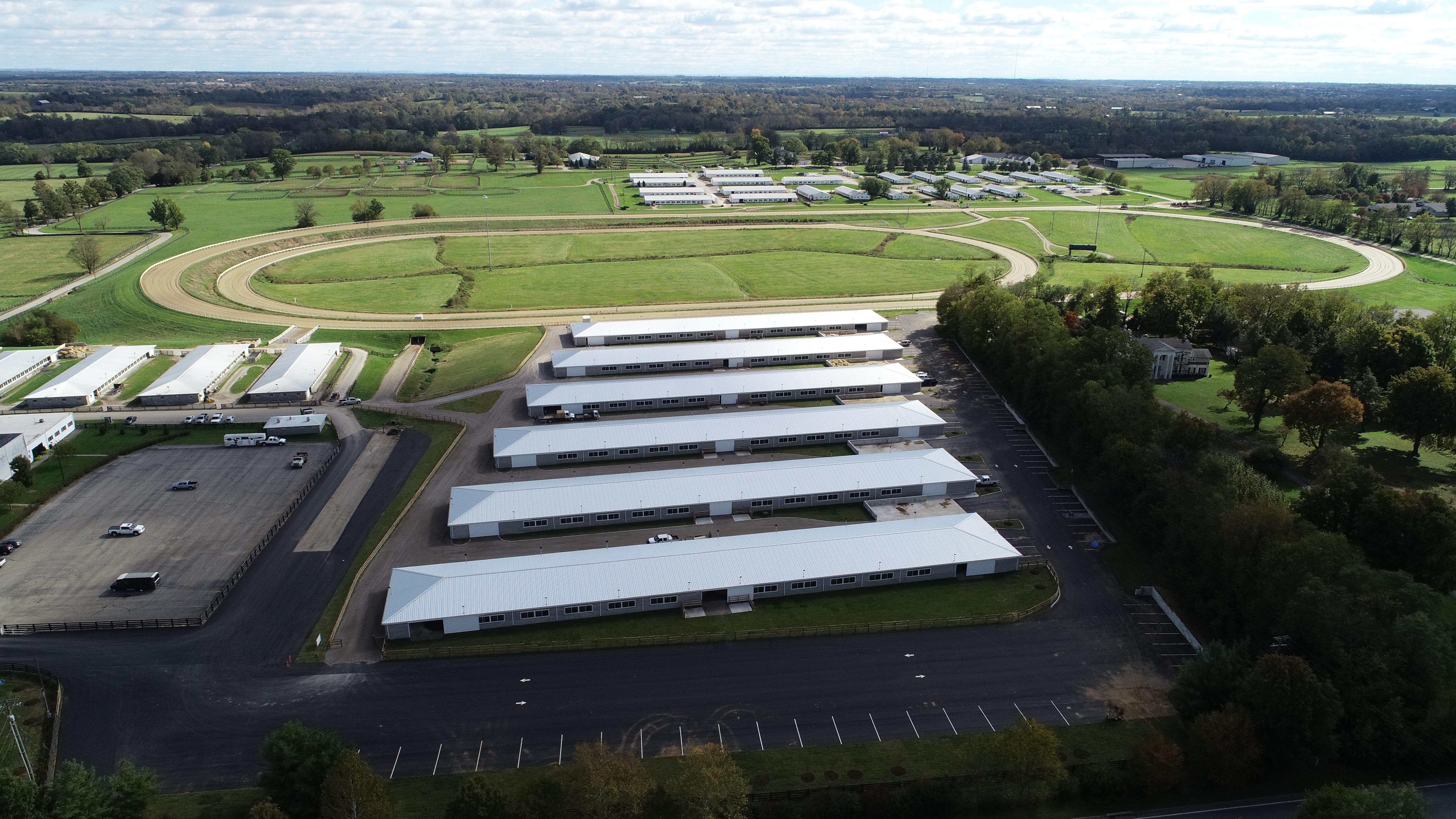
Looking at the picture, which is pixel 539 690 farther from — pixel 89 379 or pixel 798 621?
Result: pixel 89 379

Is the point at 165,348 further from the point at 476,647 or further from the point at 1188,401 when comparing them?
the point at 1188,401

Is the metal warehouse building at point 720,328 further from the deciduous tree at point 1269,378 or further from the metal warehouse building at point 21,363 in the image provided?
the metal warehouse building at point 21,363

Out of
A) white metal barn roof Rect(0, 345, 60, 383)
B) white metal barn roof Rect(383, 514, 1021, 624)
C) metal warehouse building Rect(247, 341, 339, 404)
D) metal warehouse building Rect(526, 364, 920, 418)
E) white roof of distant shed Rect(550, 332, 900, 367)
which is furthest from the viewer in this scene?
white roof of distant shed Rect(550, 332, 900, 367)

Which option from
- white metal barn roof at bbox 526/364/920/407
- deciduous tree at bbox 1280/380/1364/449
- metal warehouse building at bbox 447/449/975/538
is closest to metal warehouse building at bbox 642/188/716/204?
Answer: white metal barn roof at bbox 526/364/920/407

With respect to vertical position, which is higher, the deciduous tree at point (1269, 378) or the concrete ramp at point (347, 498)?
the deciduous tree at point (1269, 378)

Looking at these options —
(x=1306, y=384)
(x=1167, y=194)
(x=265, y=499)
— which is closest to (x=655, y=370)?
(x=265, y=499)

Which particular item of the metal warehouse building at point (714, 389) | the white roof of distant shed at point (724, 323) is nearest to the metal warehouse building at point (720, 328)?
the white roof of distant shed at point (724, 323)

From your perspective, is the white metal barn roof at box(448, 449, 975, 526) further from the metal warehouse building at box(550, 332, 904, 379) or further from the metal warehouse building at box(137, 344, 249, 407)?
the metal warehouse building at box(137, 344, 249, 407)
